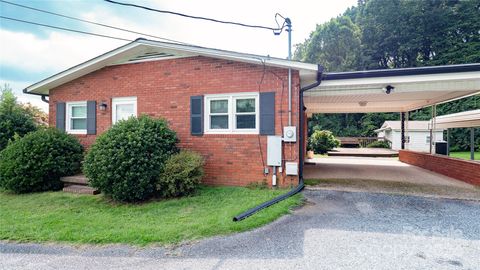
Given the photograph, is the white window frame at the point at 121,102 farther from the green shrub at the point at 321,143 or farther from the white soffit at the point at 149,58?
the green shrub at the point at 321,143

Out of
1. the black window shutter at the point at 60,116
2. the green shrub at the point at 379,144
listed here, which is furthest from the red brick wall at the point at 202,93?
the green shrub at the point at 379,144

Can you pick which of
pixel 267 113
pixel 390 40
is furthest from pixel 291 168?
pixel 390 40

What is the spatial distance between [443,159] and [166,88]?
991cm

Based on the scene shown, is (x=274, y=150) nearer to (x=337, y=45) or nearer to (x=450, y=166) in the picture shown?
(x=450, y=166)

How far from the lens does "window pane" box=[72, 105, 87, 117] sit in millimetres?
9227

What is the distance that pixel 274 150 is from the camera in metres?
6.89

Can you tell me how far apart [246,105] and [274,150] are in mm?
1463

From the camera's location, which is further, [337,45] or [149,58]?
[337,45]

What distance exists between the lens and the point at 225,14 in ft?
31.9

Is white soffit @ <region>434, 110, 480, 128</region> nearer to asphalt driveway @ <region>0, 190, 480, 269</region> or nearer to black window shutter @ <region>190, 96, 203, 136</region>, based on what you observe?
asphalt driveway @ <region>0, 190, 480, 269</region>

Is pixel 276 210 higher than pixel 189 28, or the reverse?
pixel 189 28

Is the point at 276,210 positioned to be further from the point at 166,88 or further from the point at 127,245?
the point at 166,88

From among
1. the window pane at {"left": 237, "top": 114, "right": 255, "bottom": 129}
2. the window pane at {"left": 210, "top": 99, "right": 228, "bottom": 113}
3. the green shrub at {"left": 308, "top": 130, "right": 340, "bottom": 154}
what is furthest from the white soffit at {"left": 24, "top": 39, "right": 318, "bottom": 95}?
the green shrub at {"left": 308, "top": 130, "right": 340, "bottom": 154}

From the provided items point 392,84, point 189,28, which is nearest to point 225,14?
point 189,28
